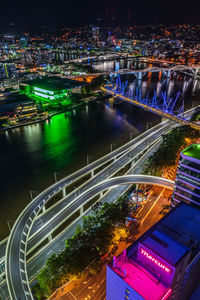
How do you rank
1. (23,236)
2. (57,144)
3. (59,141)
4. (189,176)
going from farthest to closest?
(59,141) < (57,144) < (23,236) < (189,176)

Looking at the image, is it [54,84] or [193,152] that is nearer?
[193,152]

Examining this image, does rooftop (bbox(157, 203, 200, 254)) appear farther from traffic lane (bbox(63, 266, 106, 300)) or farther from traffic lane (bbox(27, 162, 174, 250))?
traffic lane (bbox(27, 162, 174, 250))

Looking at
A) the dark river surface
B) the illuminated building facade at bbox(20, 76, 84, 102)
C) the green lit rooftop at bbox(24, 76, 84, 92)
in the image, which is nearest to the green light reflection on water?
the dark river surface

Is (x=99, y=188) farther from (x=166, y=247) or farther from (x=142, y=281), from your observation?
(x=142, y=281)

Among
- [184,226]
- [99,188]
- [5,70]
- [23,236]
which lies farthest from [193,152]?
[5,70]

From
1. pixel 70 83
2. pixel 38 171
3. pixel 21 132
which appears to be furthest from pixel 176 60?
pixel 38 171

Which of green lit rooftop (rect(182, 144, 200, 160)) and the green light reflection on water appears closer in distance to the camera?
green lit rooftop (rect(182, 144, 200, 160))

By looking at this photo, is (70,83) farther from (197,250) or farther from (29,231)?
(197,250)

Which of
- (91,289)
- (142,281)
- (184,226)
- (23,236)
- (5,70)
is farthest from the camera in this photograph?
(5,70)
